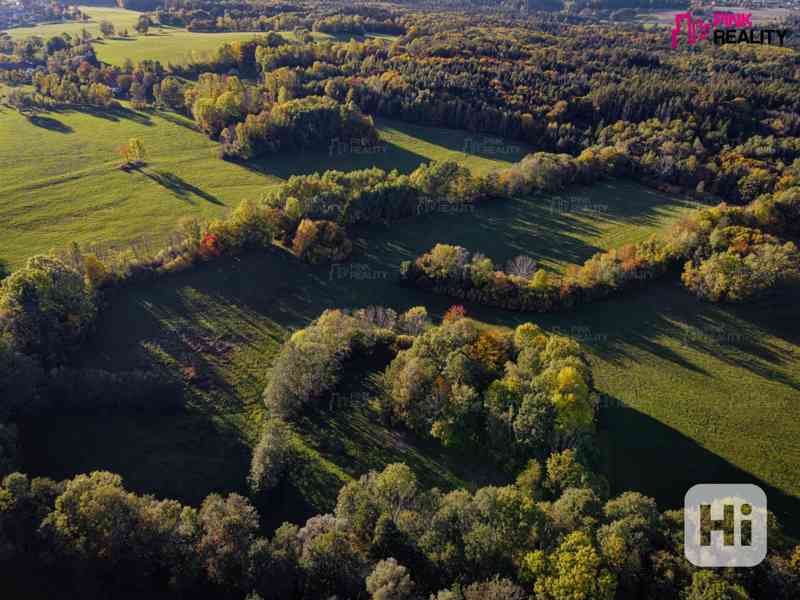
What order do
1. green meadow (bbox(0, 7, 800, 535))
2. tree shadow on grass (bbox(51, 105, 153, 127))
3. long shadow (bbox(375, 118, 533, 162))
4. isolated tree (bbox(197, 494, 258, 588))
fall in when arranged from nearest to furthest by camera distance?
isolated tree (bbox(197, 494, 258, 588))
green meadow (bbox(0, 7, 800, 535))
long shadow (bbox(375, 118, 533, 162))
tree shadow on grass (bbox(51, 105, 153, 127))

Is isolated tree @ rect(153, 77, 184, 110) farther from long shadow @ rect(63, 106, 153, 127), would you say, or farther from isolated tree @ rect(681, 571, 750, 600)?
isolated tree @ rect(681, 571, 750, 600)

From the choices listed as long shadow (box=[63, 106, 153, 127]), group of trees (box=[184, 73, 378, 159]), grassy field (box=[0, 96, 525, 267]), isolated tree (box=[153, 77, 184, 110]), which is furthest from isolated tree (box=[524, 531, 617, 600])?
isolated tree (box=[153, 77, 184, 110])

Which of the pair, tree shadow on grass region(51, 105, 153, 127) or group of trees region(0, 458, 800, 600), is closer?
group of trees region(0, 458, 800, 600)

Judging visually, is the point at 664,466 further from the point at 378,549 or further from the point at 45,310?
the point at 45,310

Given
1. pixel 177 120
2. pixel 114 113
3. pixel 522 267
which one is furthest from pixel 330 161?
pixel 114 113

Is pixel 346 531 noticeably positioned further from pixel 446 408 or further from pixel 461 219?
pixel 461 219

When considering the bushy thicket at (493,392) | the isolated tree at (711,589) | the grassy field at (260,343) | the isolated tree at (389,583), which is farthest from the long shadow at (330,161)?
the isolated tree at (711,589)
